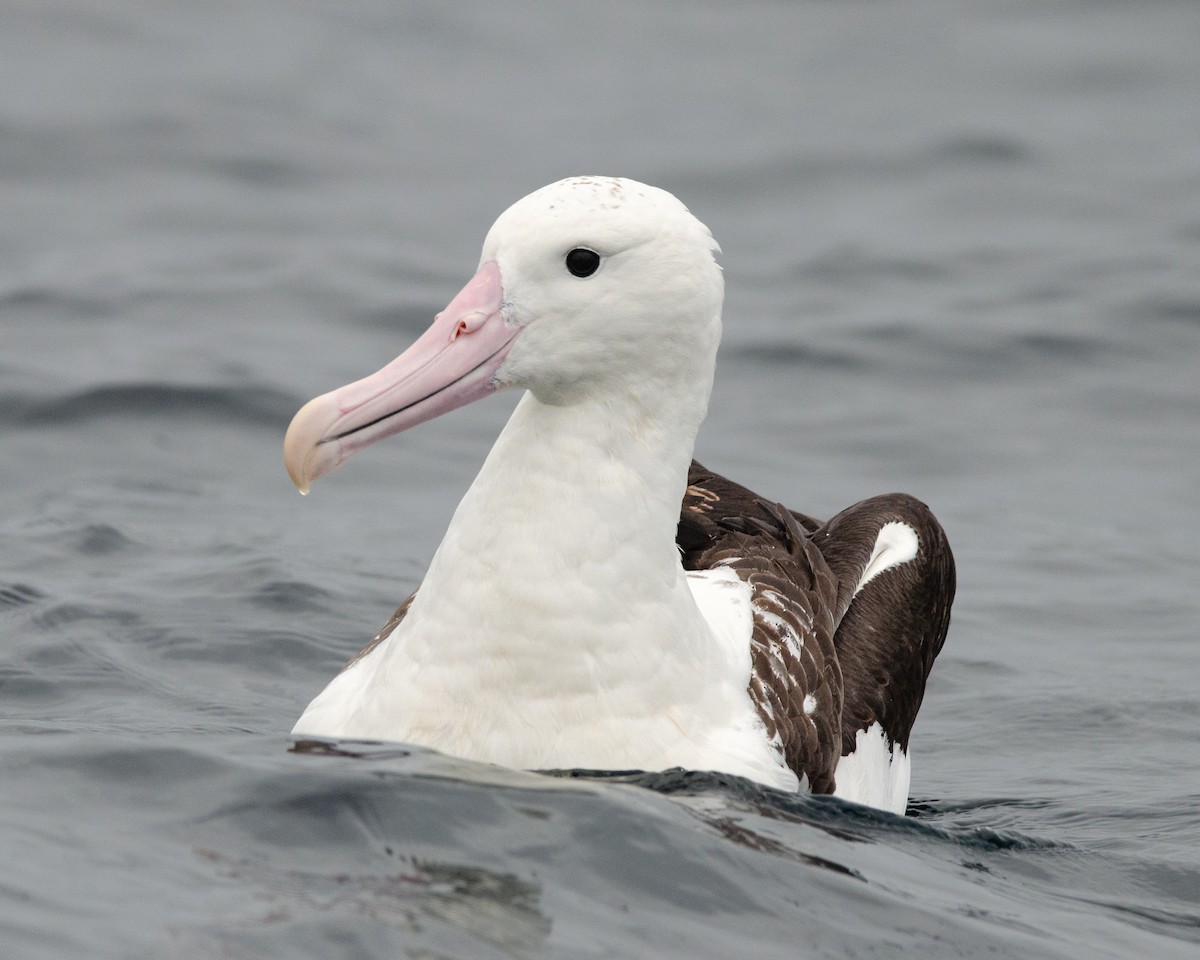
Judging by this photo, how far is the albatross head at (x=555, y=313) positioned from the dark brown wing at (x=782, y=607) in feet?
3.99

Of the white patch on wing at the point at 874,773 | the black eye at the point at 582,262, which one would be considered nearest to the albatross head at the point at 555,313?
the black eye at the point at 582,262

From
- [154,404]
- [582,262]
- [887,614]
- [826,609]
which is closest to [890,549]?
[887,614]

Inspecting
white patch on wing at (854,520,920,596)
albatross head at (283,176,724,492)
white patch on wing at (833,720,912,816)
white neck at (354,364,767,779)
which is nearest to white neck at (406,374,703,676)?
white neck at (354,364,767,779)

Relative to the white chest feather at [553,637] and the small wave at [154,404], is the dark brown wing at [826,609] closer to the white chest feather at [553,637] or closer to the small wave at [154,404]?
the white chest feather at [553,637]

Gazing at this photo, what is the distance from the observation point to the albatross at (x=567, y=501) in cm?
597

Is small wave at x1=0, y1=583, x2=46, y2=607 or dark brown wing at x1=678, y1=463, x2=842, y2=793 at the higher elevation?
dark brown wing at x1=678, y1=463, x2=842, y2=793

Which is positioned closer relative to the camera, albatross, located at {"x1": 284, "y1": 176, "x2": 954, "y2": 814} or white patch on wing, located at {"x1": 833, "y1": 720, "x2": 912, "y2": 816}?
albatross, located at {"x1": 284, "y1": 176, "x2": 954, "y2": 814}

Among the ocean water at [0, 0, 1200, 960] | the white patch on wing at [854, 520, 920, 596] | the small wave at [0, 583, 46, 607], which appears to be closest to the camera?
the ocean water at [0, 0, 1200, 960]

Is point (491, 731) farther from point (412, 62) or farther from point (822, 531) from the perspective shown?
point (412, 62)

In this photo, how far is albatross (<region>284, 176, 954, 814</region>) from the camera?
5.97m

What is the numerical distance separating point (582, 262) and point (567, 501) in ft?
2.30

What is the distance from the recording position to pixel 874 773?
730 cm

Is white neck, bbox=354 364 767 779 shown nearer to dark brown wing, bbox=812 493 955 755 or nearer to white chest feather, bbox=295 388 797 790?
white chest feather, bbox=295 388 797 790

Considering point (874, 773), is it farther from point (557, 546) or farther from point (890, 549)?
point (557, 546)
